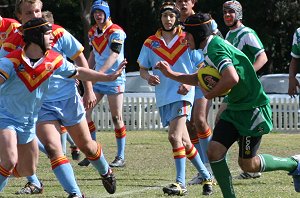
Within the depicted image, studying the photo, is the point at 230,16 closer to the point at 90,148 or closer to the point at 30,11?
the point at 90,148

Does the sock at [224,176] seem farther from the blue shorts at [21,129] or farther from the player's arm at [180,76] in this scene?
the blue shorts at [21,129]

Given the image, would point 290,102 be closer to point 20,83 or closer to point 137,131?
point 137,131

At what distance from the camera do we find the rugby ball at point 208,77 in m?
7.96

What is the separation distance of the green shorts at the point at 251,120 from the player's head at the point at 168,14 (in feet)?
7.54

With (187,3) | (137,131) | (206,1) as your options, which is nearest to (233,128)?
(187,3)

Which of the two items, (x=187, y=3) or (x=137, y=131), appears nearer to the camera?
(x=187, y=3)

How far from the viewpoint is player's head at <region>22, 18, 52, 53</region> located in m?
7.83

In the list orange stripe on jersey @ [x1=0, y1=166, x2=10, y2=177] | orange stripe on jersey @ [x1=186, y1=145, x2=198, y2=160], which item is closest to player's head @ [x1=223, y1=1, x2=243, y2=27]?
orange stripe on jersey @ [x1=186, y1=145, x2=198, y2=160]

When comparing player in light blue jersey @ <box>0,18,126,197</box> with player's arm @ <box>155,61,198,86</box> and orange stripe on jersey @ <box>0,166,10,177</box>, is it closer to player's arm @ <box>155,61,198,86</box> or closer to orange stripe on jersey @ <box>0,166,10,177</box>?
orange stripe on jersey @ <box>0,166,10,177</box>

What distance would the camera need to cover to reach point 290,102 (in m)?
23.8

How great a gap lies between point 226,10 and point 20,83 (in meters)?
4.01

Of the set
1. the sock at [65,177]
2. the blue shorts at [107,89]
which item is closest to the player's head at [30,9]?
the sock at [65,177]

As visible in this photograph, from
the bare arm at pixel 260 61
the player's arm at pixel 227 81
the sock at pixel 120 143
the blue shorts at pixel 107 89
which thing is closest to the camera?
the player's arm at pixel 227 81

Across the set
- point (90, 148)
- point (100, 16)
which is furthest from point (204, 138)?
point (100, 16)
